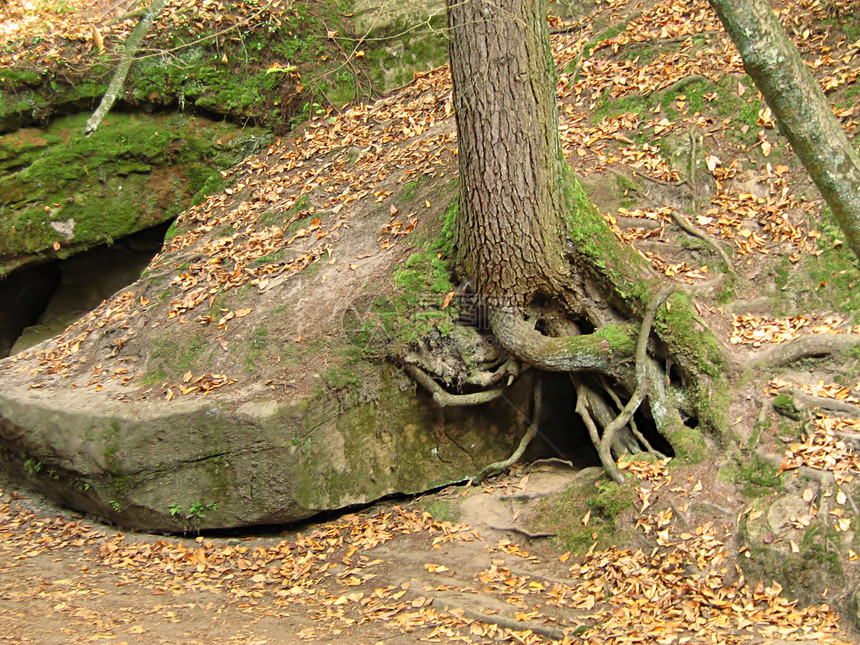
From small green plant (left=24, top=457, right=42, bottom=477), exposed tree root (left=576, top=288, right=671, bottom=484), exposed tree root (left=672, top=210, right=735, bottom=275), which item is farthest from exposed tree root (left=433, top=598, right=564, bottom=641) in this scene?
small green plant (left=24, top=457, right=42, bottom=477)

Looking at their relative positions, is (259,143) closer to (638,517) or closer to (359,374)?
(359,374)

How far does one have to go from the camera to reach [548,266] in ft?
22.1

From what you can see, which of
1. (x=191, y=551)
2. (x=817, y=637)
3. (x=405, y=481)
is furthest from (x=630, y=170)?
(x=191, y=551)

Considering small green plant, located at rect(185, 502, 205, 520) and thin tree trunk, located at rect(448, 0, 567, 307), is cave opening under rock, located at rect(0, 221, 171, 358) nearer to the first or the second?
small green plant, located at rect(185, 502, 205, 520)

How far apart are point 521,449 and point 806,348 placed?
2.87 metres

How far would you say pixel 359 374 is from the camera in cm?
736

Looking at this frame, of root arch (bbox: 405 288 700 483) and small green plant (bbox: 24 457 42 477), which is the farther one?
small green plant (bbox: 24 457 42 477)

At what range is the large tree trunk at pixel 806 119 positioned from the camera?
3.34 metres

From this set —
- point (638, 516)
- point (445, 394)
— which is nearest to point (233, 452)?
point (445, 394)

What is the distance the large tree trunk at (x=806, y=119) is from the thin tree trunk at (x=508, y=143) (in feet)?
9.11

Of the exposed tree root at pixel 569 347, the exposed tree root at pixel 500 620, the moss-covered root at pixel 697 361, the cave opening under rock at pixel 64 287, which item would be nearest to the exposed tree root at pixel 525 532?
the exposed tree root at pixel 500 620

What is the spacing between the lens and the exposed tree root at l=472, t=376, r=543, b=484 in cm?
752

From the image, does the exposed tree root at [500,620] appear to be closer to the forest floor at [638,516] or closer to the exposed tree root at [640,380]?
the forest floor at [638,516]

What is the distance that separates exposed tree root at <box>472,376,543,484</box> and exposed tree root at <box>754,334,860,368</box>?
2230mm
